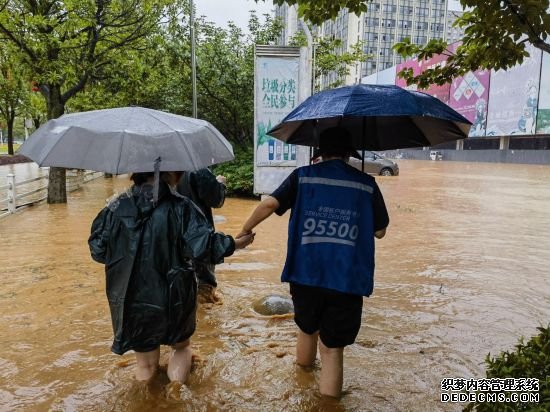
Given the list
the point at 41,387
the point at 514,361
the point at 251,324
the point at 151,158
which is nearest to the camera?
the point at 514,361

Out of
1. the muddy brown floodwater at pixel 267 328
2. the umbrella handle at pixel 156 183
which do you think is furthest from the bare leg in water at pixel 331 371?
the umbrella handle at pixel 156 183

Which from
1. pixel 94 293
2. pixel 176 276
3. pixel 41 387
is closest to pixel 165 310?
pixel 176 276

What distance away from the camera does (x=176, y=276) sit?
2.84 meters

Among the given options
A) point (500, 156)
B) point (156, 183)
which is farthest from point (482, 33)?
point (500, 156)

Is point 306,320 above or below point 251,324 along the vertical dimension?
above

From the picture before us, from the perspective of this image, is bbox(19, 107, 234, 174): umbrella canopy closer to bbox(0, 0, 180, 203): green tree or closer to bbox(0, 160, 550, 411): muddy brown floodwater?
bbox(0, 160, 550, 411): muddy brown floodwater

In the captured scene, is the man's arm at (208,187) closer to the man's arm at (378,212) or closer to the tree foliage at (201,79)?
the man's arm at (378,212)

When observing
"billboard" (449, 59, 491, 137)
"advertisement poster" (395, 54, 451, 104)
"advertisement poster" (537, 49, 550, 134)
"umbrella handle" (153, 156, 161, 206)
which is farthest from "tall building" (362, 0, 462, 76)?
"umbrella handle" (153, 156, 161, 206)

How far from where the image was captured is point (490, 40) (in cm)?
308

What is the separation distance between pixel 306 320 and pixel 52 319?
118 inches

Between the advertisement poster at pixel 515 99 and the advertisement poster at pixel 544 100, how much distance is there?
0.42 meters

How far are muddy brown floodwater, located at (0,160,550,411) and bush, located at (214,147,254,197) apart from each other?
5.06 m

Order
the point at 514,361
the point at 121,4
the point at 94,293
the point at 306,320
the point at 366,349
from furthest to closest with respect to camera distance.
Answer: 1. the point at 121,4
2. the point at 94,293
3. the point at 366,349
4. the point at 306,320
5. the point at 514,361

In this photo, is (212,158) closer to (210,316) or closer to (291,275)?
(291,275)
